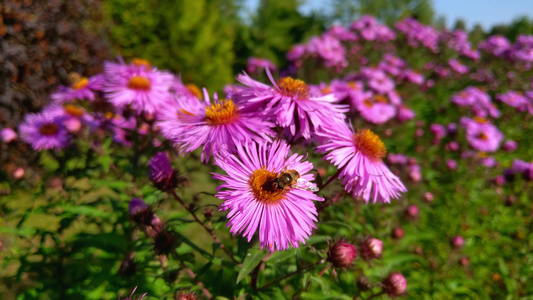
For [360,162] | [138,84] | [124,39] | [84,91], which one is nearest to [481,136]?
[360,162]

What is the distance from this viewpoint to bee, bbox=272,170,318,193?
107cm

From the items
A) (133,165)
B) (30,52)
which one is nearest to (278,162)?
(133,165)

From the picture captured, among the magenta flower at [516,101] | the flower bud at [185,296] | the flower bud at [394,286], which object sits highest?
the flower bud at [185,296]

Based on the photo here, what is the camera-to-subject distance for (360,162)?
4.04ft

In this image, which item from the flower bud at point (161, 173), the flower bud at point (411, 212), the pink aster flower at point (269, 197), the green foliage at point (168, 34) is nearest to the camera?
→ the pink aster flower at point (269, 197)

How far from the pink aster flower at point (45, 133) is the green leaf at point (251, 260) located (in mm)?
1642

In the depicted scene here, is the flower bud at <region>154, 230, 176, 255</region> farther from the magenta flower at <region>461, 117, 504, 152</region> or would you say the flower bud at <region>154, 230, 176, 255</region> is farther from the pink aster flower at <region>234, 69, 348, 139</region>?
the magenta flower at <region>461, 117, 504, 152</region>

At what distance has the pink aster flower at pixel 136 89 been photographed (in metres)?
1.89

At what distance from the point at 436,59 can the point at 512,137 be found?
9.02ft

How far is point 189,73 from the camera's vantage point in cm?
796

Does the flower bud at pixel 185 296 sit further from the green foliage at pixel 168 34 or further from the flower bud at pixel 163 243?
the green foliage at pixel 168 34

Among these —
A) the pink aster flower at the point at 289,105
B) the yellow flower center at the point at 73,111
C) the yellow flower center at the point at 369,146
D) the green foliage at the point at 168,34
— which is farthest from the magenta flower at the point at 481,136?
the green foliage at the point at 168,34

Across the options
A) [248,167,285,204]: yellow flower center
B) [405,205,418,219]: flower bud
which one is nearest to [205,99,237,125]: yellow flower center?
[248,167,285,204]: yellow flower center

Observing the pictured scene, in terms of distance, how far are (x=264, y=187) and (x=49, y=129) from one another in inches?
76.0
